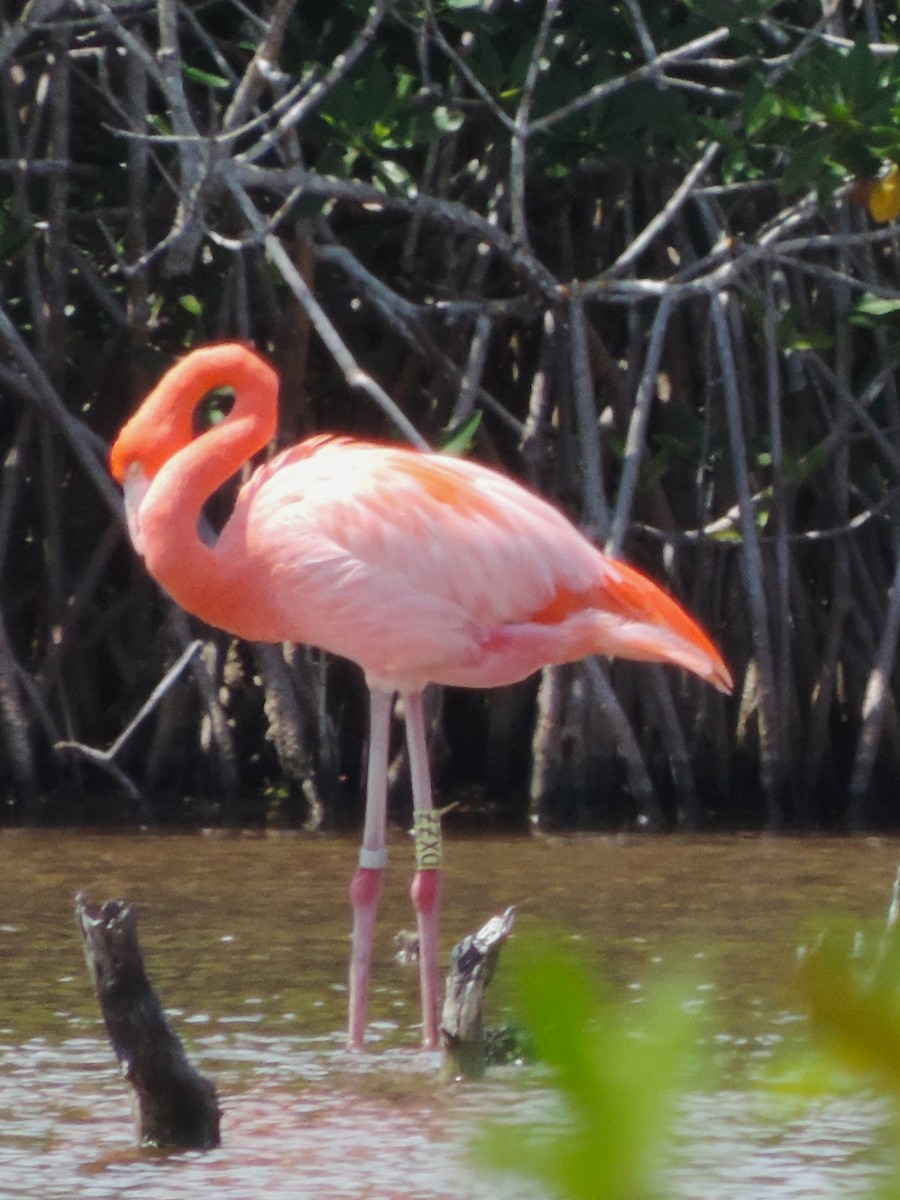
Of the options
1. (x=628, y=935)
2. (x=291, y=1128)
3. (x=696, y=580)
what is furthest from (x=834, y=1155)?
(x=696, y=580)

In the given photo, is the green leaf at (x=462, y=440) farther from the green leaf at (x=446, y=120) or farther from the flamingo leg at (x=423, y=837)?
the flamingo leg at (x=423, y=837)

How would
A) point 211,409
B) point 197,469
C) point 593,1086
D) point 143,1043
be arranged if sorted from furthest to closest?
point 211,409 → point 197,469 → point 143,1043 → point 593,1086

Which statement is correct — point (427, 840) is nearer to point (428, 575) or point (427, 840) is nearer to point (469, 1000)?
point (428, 575)

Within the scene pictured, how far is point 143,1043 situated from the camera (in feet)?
8.93

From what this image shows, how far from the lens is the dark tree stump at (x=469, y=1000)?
3139mm

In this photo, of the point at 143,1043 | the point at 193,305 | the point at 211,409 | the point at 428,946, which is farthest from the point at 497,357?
the point at 143,1043

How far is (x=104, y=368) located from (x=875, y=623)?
8.79ft

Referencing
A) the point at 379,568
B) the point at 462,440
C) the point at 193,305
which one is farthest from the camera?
the point at 193,305

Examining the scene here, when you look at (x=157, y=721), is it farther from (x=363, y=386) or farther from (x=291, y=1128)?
(x=291, y=1128)

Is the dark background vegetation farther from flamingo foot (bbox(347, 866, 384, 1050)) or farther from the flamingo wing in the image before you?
flamingo foot (bbox(347, 866, 384, 1050))

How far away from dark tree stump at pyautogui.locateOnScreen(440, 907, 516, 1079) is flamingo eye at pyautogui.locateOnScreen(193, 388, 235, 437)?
10.7 feet

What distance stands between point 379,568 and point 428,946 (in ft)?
2.27

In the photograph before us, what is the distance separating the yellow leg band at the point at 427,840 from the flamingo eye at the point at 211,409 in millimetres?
2513

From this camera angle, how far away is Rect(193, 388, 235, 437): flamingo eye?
6.32m
